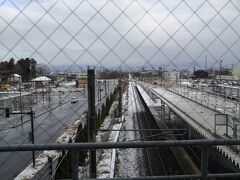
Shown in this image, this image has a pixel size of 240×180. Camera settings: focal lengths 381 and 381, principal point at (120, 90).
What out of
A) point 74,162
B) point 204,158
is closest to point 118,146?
point 74,162

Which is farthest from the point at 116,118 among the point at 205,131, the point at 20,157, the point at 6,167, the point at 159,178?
the point at 159,178

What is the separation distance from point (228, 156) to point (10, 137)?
20.7 metres

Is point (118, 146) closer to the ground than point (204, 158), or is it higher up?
higher up

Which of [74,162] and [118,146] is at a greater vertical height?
[118,146]

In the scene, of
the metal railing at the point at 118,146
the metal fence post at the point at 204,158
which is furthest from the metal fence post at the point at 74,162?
the metal fence post at the point at 204,158

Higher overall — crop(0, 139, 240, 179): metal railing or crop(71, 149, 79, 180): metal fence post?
crop(0, 139, 240, 179): metal railing

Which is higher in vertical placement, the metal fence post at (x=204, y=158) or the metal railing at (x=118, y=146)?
the metal railing at (x=118, y=146)

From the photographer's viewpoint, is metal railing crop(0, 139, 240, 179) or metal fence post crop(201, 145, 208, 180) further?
metal fence post crop(201, 145, 208, 180)

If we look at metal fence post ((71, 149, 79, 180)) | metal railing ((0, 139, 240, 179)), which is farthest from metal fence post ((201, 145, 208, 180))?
metal fence post ((71, 149, 79, 180))

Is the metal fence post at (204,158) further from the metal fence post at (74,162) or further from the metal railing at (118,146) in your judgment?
the metal fence post at (74,162)

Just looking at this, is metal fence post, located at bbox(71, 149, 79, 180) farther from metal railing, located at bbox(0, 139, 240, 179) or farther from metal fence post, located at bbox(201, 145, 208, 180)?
metal fence post, located at bbox(201, 145, 208, 180)

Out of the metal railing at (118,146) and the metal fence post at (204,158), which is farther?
the metal fence post at (204,158)

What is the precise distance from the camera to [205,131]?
1320 centimetres

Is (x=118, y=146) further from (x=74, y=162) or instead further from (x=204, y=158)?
(x=204, y=158)
